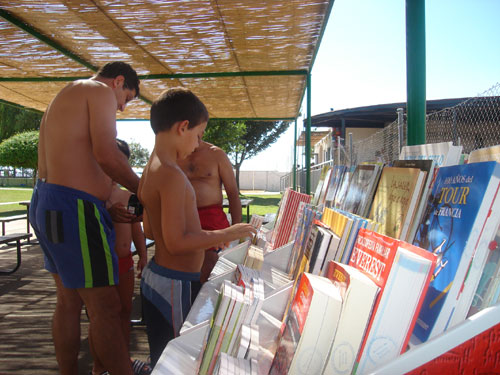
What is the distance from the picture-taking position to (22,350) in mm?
2984

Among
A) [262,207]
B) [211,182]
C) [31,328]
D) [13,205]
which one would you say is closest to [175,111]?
[211,182]

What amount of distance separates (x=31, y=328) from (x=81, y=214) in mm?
2158

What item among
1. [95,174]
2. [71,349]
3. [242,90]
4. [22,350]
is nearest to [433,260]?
[95,174]

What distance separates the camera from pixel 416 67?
1.75m

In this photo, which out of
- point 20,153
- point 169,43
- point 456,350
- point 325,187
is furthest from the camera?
point 20,153

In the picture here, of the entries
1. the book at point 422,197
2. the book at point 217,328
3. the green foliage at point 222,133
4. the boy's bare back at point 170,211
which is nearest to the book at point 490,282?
the book at point 422,197

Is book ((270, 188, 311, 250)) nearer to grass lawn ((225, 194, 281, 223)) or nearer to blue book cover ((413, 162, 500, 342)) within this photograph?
blue book cover ((413, 162, 500, 342))

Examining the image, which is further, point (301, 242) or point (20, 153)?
point (20, 153)

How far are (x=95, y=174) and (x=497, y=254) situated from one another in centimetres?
175

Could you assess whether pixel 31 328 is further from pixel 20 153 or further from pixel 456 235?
pixel 20 153

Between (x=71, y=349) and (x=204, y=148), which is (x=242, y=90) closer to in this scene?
(x=204, y=148)

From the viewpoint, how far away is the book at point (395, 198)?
123cm

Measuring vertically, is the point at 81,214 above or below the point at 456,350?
below

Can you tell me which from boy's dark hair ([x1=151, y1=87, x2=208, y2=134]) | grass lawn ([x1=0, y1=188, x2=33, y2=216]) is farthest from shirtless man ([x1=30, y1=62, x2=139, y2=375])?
grass lawn ([x1=0, y1=188, x2=33, y2=216])
